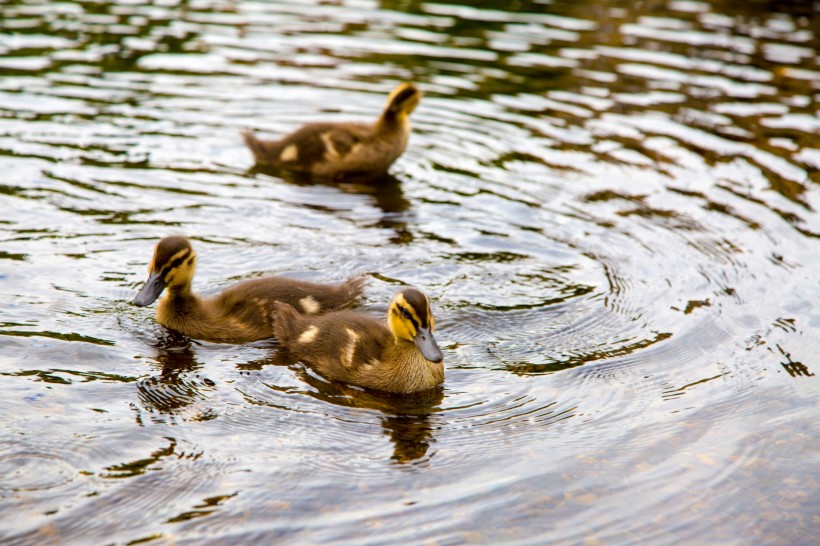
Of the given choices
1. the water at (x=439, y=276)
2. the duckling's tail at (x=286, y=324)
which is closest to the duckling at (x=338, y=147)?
the water at (x=439, y=276)

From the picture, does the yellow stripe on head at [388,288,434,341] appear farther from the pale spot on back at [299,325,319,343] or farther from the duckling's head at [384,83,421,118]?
the duckling's head at [384,83,421,118]

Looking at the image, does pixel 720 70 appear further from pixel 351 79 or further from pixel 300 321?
pixel 300 321

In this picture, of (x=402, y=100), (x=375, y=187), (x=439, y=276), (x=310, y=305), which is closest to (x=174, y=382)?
(x=310, y=305)

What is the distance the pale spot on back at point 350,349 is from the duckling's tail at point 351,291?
2.06 ft

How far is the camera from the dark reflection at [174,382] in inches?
209

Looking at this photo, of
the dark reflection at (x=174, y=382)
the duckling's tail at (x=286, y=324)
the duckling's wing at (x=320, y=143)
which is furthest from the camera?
the duckling's wing at (x=320, y=143)

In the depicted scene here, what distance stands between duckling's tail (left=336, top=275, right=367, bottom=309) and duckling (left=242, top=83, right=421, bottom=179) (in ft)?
9.07

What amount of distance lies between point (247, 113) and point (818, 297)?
228 inches

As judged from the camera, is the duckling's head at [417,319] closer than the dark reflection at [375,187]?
Yes

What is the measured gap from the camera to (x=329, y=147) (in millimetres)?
9148

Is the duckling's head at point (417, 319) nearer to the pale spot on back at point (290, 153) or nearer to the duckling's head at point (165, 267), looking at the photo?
the duckling's head at point (165, 267)

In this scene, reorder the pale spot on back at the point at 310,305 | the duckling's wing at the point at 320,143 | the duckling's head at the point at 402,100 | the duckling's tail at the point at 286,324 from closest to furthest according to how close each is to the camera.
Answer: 1. the duckling's tail at the point at 286,324
2. the pale spot on back at the point at 310,305
3. the duckling's wing at the point at 320,143
4. the duckling's head at the point at 402,100

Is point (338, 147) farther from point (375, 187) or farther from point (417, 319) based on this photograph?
point (417, 319)

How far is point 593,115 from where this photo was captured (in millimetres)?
10750
